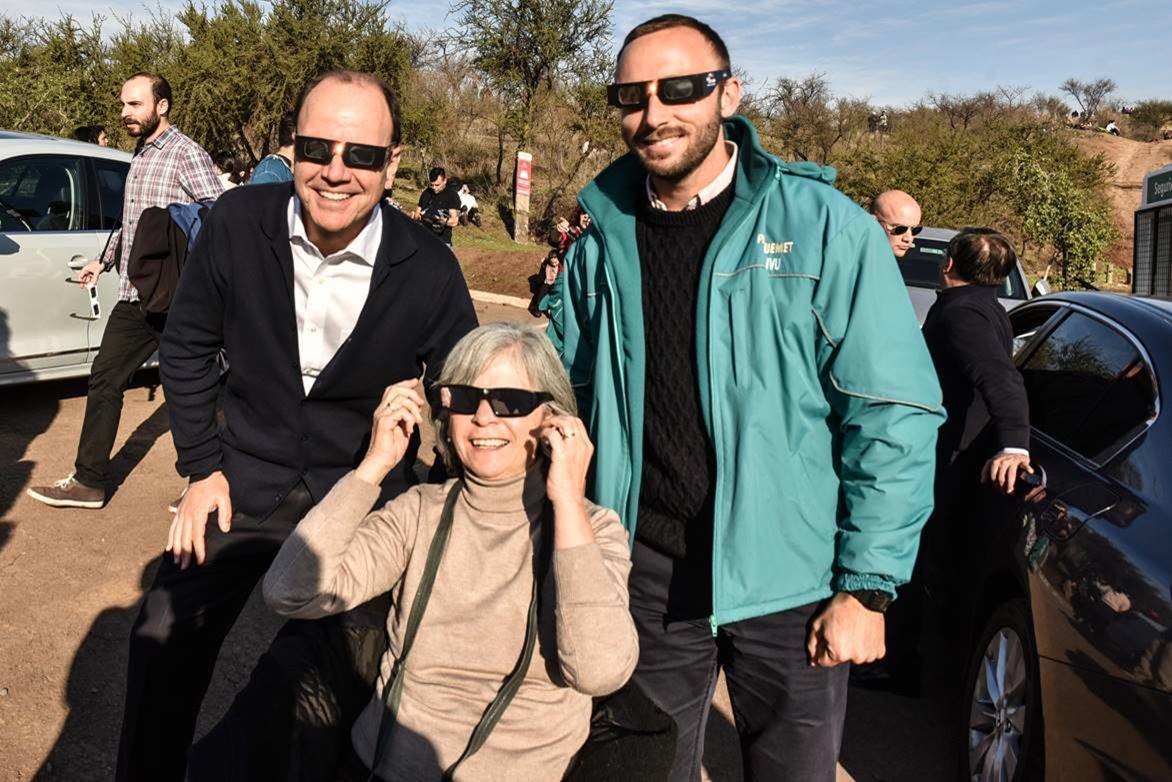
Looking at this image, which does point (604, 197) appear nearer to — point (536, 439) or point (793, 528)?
point (536, 439)

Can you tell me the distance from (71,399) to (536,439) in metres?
6.02

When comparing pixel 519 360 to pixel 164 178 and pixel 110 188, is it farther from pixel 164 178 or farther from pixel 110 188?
pixel 110 188

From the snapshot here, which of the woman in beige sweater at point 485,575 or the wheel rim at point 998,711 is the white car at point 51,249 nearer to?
the woman in beige sweater at point 485,575

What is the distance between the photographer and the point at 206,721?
3.43 meters

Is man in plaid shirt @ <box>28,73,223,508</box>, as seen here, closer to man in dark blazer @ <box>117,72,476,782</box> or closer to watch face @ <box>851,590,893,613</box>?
man in dark blazer @ <box>117,72,476,782</box>

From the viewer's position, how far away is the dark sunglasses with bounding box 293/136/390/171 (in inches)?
95.0

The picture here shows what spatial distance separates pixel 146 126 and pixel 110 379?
1432 mm

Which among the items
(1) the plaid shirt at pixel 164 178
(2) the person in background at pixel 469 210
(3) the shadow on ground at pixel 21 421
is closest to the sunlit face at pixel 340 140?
(1) the plaid shirt at pixel 164 178

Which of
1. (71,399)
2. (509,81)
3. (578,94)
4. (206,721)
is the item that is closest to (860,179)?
(578,94)

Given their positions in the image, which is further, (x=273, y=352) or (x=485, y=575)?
(x=273, y=352)

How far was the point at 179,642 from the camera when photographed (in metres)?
2.51

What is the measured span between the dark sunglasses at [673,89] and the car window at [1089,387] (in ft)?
5.83

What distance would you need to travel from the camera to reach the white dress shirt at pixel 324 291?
259 cm

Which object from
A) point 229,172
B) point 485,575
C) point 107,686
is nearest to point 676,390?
point 485,575
